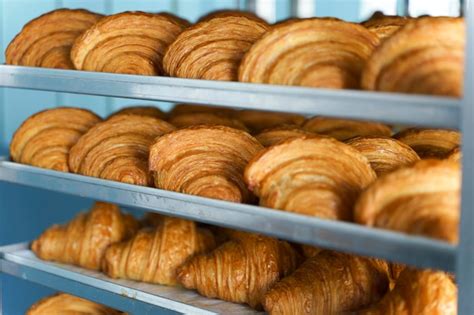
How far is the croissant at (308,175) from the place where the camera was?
71.5 inches

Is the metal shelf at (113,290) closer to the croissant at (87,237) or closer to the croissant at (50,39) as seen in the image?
the croissant at (87,237)

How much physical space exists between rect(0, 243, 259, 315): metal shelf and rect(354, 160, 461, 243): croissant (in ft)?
2.16

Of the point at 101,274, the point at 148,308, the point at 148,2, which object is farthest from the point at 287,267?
the point at 148,2

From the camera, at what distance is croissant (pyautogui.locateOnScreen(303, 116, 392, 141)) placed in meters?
2.54

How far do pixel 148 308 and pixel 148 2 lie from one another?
1864mm

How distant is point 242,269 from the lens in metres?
2.27

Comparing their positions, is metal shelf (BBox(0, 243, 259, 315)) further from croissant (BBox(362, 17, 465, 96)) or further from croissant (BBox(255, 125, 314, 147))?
croissant (BBox(362, 17, 465, 96))

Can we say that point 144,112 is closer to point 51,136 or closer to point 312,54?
point 51,136

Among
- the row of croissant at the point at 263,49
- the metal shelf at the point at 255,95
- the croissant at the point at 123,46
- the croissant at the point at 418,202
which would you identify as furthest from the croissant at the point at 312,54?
the croissant at the point at 123,46

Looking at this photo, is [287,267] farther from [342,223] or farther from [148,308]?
[342,223]

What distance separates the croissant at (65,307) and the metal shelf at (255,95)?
702 mm

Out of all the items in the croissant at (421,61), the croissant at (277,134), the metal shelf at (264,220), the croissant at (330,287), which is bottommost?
the croissant at (330,287)

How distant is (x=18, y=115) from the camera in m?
3.27

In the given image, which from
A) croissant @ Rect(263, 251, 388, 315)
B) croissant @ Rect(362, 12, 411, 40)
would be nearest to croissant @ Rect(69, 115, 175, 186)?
croissant @ Rect(263, 251, 388, 315)
